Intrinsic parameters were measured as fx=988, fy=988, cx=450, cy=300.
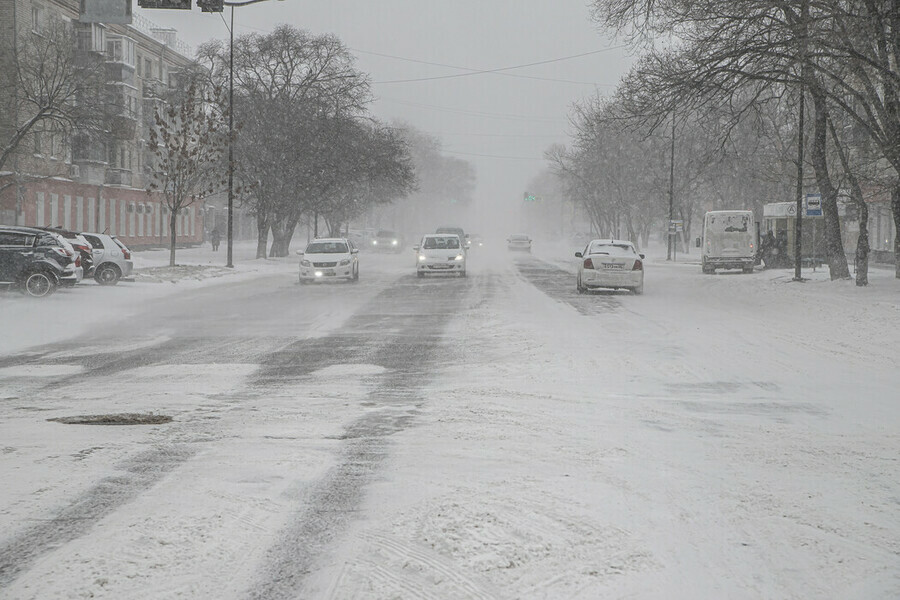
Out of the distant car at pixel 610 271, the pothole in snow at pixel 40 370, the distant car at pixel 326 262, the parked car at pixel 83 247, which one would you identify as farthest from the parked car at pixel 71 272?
the distant car at pixel 610 271

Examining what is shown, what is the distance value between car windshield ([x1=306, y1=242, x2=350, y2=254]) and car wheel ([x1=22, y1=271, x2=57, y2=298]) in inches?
423

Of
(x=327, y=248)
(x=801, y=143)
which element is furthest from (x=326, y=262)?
(x=801, y=143)

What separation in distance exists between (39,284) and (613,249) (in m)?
14.7

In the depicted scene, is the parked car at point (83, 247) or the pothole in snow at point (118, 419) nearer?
the pothole in snow at point (118, 419)

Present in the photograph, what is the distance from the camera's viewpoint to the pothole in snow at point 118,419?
7957 millimetres

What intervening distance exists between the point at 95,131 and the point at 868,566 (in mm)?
32905

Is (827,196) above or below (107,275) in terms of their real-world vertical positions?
above

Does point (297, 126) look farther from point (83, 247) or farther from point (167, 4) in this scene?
point (167, 4)

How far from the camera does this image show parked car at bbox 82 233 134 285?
97.6 feet

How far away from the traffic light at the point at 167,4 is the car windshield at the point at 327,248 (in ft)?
58.6

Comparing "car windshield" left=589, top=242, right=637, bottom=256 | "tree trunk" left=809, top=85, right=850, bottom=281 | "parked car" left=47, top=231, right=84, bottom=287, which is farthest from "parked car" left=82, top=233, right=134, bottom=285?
"tree trunk" left=809, top=85, right=850, bottom=281

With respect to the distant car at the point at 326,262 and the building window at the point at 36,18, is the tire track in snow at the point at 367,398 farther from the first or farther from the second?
the building window at the point at 36,18

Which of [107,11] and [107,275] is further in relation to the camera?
[107,275]

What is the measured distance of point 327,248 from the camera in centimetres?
3384
